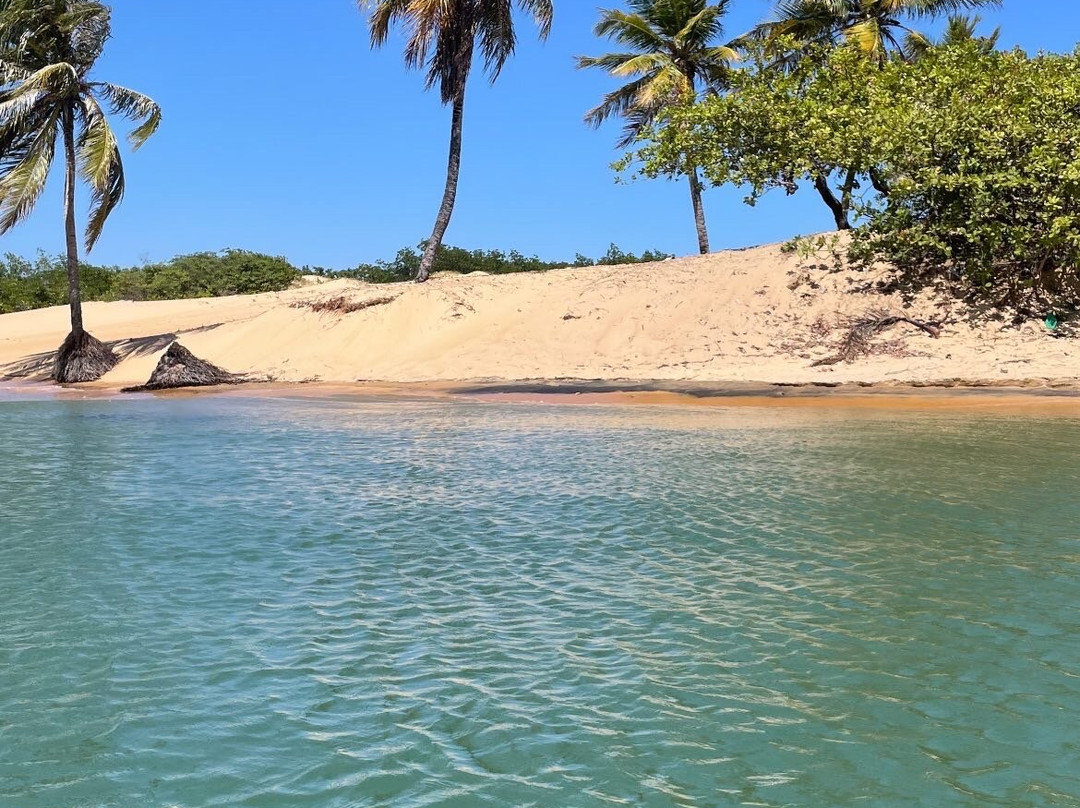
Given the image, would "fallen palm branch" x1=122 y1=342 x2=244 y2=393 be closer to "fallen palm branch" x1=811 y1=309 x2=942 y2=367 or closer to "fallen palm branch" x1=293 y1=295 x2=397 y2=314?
"fallen palm branch" x1=293 y1=295 x2=397 y2=314

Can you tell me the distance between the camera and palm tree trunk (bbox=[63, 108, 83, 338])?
91.9ft

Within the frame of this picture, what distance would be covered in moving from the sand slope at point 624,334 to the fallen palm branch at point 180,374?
1.48 m

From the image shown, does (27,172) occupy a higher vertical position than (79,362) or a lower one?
higher

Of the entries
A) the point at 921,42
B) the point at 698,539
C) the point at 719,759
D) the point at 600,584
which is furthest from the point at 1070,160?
the point at 719,759

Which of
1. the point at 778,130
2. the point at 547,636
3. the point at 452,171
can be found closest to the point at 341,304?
the point at 452,171

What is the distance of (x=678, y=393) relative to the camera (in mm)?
20969

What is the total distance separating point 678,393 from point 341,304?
1391 cm

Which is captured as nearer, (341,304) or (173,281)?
(341,304)

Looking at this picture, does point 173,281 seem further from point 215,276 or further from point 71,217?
point 71,217

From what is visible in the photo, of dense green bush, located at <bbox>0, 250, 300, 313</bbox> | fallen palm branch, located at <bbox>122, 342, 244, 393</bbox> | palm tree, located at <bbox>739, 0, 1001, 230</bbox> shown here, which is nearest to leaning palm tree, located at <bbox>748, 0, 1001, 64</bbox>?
palm tree, located at <bbox>739, 0, 1001, 230</bbox>

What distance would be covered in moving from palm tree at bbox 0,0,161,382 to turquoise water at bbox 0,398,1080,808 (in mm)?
17352

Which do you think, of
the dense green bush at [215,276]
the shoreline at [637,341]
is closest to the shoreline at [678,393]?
the shoreline at [637,341]

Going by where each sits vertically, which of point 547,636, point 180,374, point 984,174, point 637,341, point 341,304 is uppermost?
point 984,174

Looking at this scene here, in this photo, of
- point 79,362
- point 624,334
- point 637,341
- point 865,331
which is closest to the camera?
point 865,331
